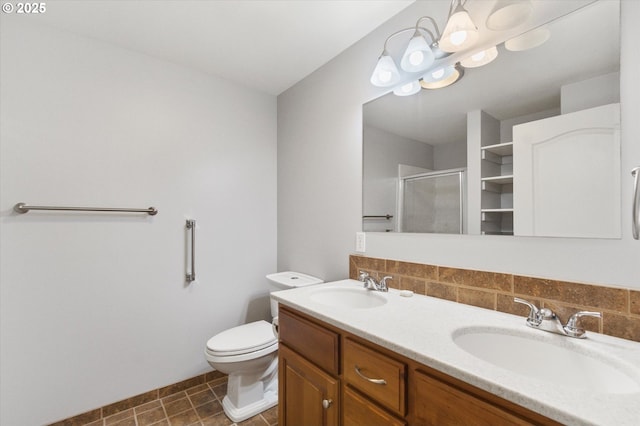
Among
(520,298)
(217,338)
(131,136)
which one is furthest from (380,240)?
(131,136)

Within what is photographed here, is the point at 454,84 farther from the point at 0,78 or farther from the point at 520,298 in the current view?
the point at 0,78

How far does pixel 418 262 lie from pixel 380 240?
0.26 m

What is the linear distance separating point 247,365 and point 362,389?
98cm

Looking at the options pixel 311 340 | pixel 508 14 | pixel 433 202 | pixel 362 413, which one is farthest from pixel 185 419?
pixel 508 14

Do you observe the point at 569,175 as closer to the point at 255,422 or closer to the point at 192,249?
the point at 255,422

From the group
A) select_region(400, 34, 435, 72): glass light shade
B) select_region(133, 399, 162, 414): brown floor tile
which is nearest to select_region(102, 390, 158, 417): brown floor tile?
select_region(133, 399, 162, 414): brown floor tile

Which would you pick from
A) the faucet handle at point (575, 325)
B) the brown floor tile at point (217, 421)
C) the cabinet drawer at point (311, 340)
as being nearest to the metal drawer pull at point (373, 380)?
the cabinet drawer at point (311, 340)

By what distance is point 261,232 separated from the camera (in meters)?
2.46

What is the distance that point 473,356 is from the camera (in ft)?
2.48

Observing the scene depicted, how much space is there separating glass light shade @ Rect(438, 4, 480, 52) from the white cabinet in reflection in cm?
45

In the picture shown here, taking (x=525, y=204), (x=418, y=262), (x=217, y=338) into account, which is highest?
(x=525, y=204)

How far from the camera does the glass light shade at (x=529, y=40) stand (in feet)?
3.50

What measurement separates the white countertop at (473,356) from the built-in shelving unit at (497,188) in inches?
13.7

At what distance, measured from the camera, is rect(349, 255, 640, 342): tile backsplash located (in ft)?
2.81
